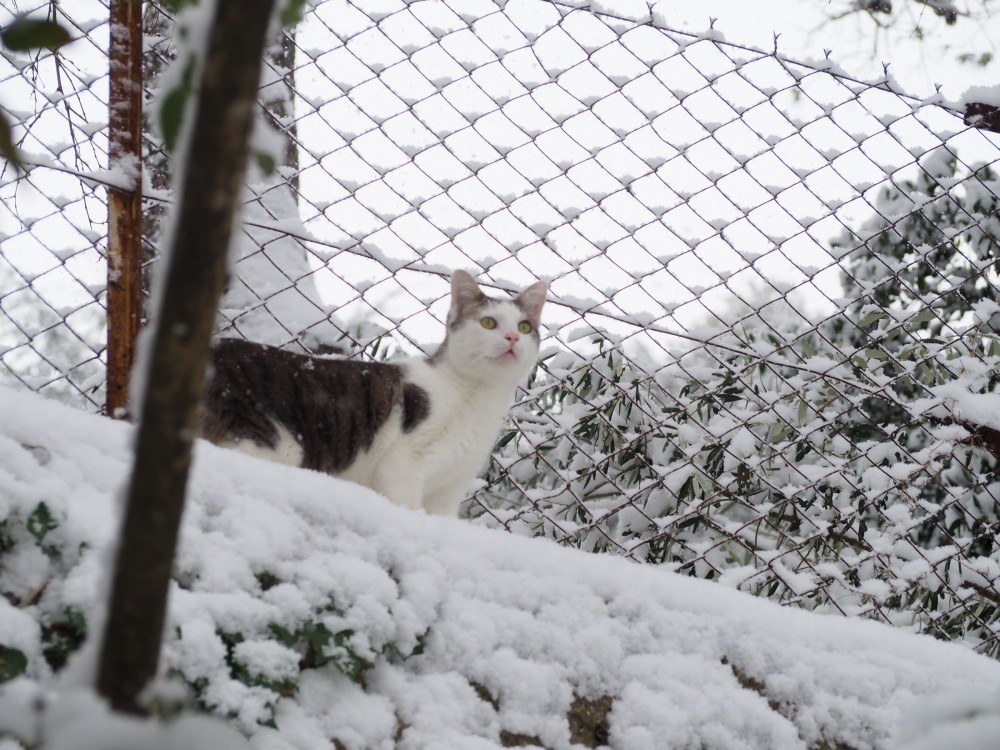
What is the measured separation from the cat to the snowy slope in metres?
0.62

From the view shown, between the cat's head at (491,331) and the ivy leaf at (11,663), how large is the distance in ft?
5.66

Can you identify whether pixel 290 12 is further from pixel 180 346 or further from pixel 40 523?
pixel 40 523

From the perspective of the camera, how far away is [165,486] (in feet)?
1.51

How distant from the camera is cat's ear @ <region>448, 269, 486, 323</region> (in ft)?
9.40

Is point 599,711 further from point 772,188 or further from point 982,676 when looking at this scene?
point 772,188

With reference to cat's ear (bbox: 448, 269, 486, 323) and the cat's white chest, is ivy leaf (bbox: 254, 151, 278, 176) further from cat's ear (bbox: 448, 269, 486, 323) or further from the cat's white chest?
cat's ear (bbox: 448, 269, 486, 323)

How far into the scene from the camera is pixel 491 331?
282 centimetres

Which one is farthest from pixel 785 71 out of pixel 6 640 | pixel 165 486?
pixel 165 486

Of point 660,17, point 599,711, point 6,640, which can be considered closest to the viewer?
point 6,640

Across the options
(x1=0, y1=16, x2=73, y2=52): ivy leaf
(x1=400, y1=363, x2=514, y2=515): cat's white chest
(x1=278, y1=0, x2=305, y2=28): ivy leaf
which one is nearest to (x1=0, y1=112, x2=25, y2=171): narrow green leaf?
(x1=0, y1=16, x2=73, y2=52): ivy leaf

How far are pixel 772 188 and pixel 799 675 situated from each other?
4.65 feet

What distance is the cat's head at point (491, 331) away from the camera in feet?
9.18

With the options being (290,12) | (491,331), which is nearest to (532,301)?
(491,331)

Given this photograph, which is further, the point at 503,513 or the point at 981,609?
the point at 981,609
